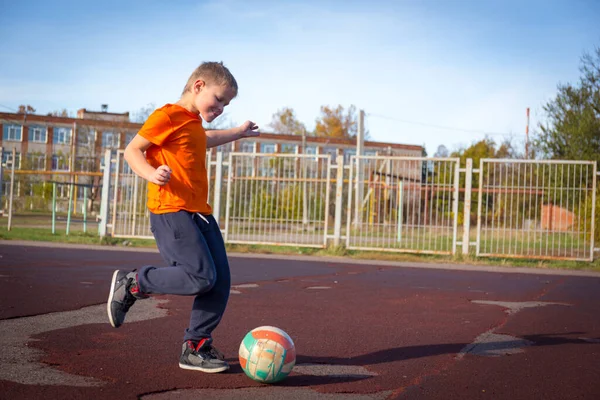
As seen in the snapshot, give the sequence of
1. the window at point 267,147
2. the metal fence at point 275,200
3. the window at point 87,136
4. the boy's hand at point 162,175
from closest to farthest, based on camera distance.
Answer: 1. the boy's hand at point 162,175
2. the metal fence at point 275,200
3. the window at point 87,136
4. the window at point 267,147

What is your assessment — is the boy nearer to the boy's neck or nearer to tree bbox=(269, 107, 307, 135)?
the boy's neck

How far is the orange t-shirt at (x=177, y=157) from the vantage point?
14.2ft

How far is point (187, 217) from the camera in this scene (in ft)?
14.1

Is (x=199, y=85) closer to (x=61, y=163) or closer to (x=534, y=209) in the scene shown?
(x=534, y=209)

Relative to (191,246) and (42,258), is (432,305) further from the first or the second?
(42,258)

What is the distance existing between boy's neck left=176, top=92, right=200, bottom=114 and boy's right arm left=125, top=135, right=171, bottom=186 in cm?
37

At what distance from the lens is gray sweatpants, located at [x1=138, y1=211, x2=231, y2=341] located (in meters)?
4.25

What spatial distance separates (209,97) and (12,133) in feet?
235

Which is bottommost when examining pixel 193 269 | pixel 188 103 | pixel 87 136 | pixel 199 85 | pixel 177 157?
pixel 193 269

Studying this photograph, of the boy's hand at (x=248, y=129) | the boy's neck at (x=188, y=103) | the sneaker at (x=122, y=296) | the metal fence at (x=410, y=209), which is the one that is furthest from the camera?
the metal fence at (x=410, y=209)

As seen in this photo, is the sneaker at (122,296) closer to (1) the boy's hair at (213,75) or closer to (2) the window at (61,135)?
(1) the boy's hair at (213,75)

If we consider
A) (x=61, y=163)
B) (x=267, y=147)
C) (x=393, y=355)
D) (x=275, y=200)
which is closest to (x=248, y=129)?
(x=393, y=355)

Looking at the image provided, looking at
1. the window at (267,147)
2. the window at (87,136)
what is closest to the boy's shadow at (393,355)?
the window at (87,136)

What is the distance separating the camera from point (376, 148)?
247ft
